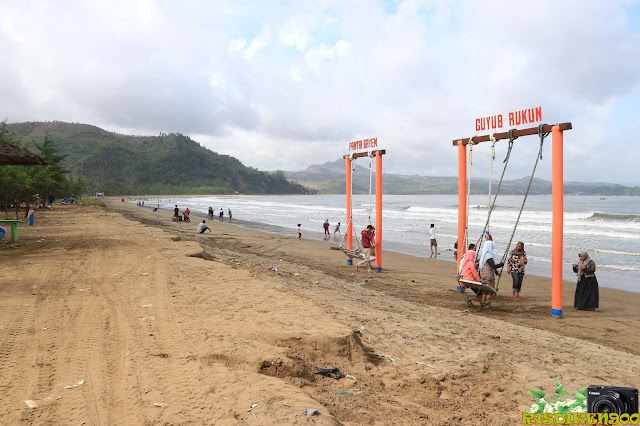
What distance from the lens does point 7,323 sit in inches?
234

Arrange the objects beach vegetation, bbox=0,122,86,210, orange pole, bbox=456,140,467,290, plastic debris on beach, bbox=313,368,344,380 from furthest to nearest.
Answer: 1. beach vegetation, bbox=0,122,86,210
2. orange pole, bbox=456,140,467,290
3. plastic debris on beach, bbox=313,368,344,380

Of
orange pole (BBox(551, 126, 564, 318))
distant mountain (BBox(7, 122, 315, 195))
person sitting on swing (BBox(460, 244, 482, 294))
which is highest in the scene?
distant mountain (BBox(7, 122, 315, 195))

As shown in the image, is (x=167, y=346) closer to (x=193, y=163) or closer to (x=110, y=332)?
(x=110, y=332)

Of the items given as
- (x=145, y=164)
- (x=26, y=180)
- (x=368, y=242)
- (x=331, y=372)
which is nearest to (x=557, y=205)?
(x=368, y=242)

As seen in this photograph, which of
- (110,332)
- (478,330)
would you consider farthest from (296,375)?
(478,330)

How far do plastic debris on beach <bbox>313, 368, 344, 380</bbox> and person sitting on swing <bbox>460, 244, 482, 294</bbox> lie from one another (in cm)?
572

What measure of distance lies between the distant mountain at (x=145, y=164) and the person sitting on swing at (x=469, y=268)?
124308mm

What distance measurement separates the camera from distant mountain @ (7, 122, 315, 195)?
134875 mm

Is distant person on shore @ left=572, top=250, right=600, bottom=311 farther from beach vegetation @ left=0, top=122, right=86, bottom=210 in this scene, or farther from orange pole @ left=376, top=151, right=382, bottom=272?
beach vegetation @ left=0, top=122, right=86, bottom=210

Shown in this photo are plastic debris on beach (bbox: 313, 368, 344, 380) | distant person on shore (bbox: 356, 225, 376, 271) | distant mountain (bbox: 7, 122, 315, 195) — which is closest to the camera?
plastic debris on beach (bbox: 313, 368, 344, 380)

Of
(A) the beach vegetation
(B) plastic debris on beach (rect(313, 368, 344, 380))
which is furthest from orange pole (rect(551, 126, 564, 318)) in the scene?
(A) the beach vegetation

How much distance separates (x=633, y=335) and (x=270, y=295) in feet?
22.1

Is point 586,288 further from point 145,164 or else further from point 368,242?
point 145,164

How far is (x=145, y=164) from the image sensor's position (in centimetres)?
14975
